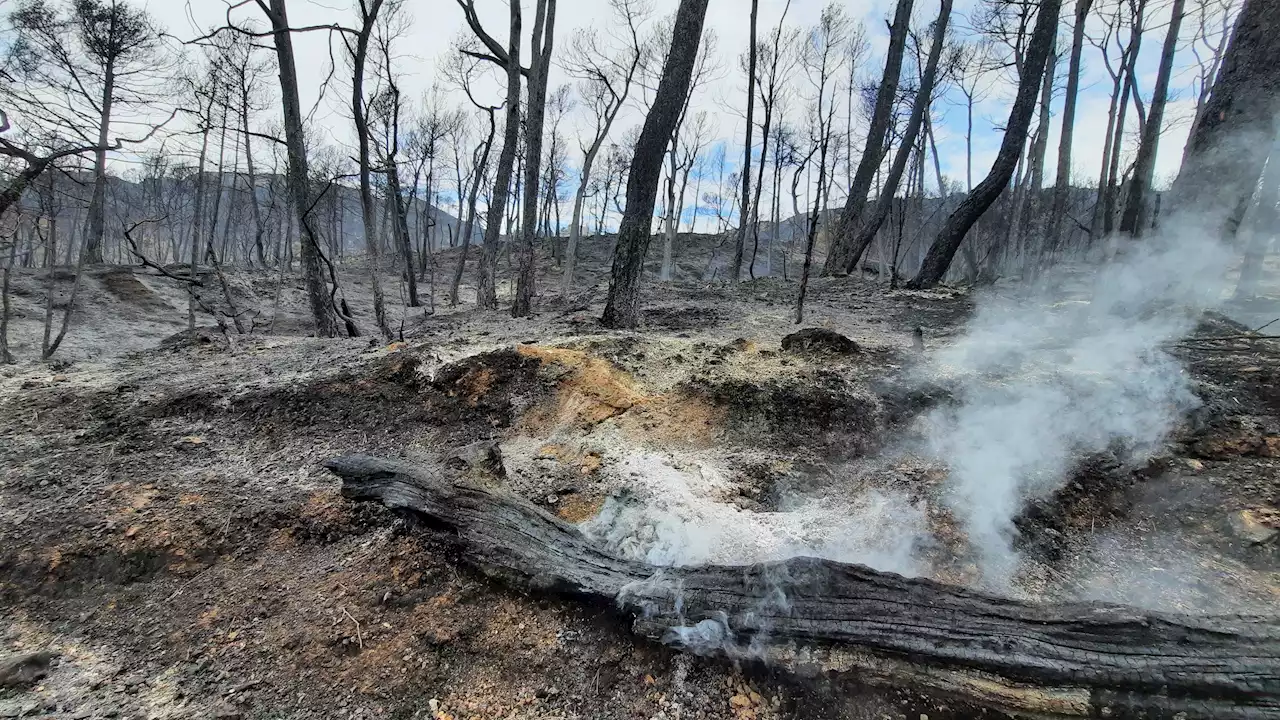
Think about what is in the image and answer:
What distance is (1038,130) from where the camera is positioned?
12828 millimetres

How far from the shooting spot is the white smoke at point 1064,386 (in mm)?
2852

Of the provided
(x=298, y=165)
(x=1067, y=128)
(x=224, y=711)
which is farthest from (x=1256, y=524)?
(x=1067, y=128)

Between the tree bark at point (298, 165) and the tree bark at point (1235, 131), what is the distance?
902cm

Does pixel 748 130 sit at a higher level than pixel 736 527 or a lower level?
higher

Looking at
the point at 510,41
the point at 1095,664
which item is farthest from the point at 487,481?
the point at 510,41

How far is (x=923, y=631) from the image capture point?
168 centimetres

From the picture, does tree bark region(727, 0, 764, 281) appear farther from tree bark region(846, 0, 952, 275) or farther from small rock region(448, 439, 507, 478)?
small rock region(448, 439, 507, 478)

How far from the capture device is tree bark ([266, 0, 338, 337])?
6.44 metres

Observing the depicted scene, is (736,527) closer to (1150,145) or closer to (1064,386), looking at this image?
(1064,386)

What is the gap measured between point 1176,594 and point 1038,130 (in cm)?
1458

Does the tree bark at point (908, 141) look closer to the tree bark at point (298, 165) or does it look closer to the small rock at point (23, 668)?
the tree bark at point (298, 165)

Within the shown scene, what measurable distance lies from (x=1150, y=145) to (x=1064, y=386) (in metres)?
8.76

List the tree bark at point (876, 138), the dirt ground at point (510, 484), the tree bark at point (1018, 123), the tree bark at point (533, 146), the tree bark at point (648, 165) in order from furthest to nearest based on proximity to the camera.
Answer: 1. the tree bark at point (876, 138)
2. the tree bark at point (533, 146)
3. the tree bark at point (1018, 123)
4. the tree bark at point (648, 165)
5. the dirt ground at point (510, 484)

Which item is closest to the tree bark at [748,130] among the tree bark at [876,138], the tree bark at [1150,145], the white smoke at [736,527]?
the tree bark at [876,138]
